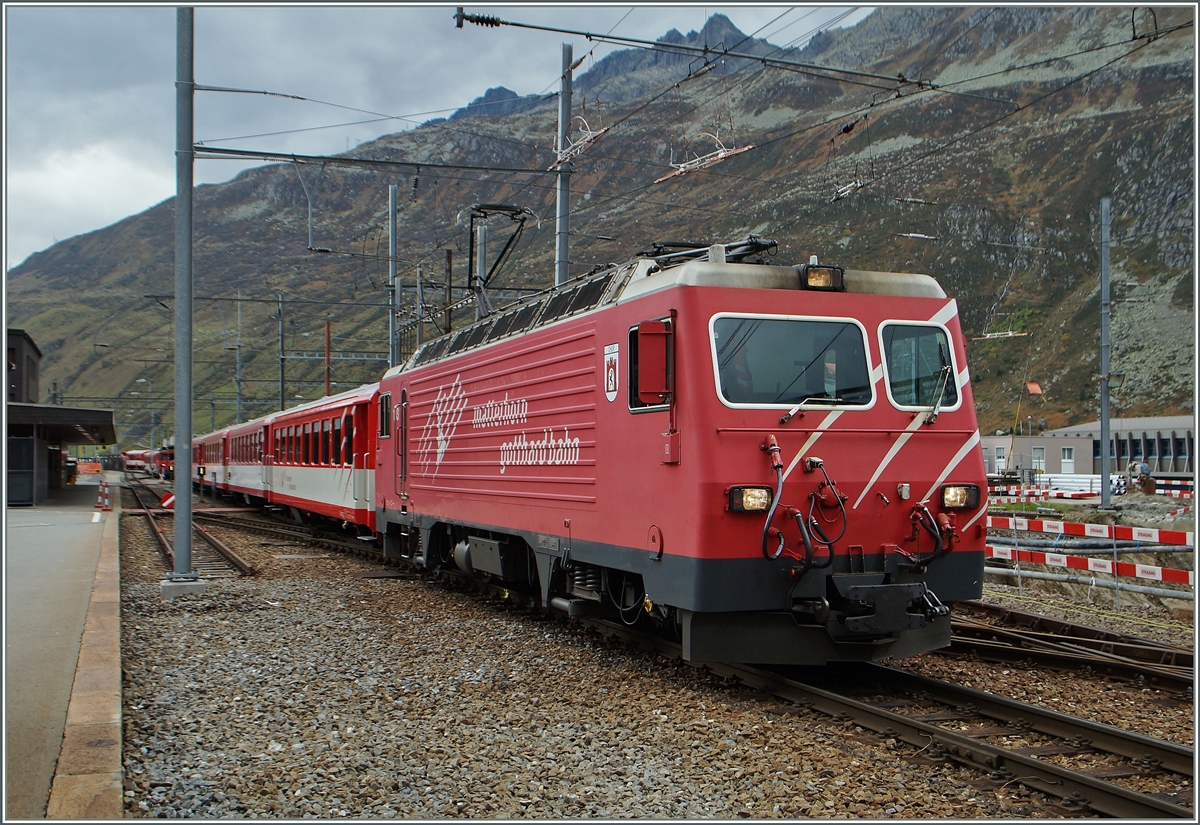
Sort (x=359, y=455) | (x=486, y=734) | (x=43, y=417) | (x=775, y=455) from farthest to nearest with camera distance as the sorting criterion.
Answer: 1. (x=43, y=417)
2. (x=359, y=455)
3. (x=775, y=455)
4. (x=486, y=734)

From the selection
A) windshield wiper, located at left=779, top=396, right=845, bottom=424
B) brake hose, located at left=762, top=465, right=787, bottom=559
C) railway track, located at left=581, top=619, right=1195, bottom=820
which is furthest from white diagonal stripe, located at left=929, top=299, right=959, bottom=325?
railway track, located at left=581, top=619, right=1195, bottom=820

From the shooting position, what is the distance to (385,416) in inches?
599

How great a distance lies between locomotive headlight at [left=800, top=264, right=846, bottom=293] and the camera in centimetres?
742

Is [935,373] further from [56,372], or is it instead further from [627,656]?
[56,372]

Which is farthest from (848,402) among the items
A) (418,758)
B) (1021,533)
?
(1021,533)

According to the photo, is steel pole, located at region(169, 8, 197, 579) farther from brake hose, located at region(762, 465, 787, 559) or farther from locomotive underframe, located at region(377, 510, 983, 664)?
brake hose, located at region(762, 465, 787, 559)

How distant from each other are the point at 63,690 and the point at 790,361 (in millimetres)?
5541

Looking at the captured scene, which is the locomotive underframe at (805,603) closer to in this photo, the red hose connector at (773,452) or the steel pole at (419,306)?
the red hose connector at (773,452)

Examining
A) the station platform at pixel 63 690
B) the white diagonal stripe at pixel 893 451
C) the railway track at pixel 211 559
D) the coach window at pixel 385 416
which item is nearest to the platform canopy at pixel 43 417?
the railway track at pixel 211 559

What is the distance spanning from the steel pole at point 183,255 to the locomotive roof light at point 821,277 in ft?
26.1

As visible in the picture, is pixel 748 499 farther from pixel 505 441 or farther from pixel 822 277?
pixel 505 441

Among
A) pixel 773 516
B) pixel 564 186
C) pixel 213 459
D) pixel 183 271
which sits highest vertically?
pixel 564 186

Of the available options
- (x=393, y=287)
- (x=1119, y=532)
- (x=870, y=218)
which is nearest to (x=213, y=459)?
(x=393, y=287)

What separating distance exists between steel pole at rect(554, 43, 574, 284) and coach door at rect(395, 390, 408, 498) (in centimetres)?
283
